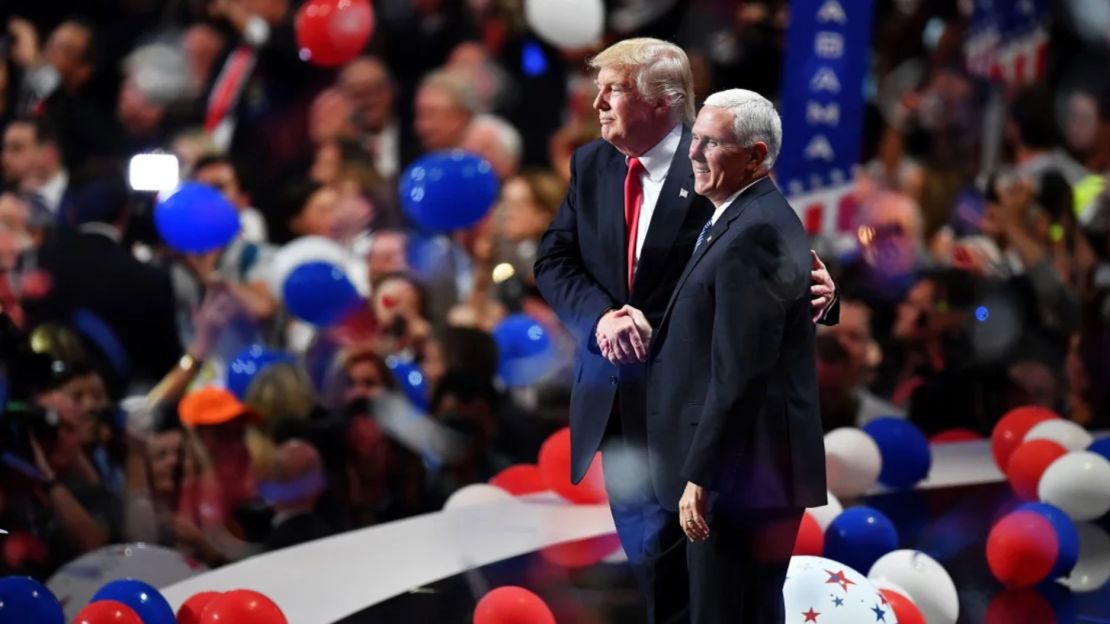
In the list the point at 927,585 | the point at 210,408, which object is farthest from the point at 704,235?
the point at 210,408

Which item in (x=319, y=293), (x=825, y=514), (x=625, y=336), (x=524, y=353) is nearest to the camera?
(x=625, y=336)

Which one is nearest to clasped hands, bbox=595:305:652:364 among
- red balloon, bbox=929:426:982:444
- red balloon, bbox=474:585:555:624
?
red balloon, bbox=474:585:555:624

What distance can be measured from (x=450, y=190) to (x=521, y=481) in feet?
3.86

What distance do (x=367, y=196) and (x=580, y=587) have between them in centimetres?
262

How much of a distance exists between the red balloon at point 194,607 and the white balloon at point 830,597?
1.32m

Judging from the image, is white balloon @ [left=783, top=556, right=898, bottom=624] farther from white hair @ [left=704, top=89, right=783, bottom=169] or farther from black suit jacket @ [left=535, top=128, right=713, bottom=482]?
white hair @ [left=704, top=89, right=783, bottom=169]

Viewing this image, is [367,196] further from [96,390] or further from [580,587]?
[580,587]

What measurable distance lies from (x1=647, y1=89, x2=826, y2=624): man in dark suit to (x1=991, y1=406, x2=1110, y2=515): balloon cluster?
2382 mm

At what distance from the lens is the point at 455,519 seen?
523 cm

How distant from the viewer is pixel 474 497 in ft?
17.7

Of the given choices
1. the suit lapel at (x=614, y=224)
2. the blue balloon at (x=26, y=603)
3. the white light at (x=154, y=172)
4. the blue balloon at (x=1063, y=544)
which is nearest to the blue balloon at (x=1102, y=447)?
the blue balloon at (x=1063, y=544)

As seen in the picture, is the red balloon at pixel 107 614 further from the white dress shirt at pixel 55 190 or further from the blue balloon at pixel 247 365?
the white dress shirt at pixel 55 190

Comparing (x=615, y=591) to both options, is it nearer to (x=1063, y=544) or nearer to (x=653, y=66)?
(x=1063, y=544)

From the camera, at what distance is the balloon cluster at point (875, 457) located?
5441 mm
